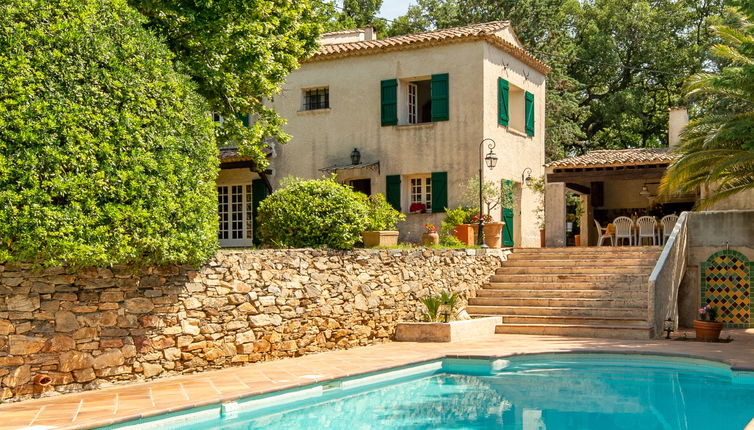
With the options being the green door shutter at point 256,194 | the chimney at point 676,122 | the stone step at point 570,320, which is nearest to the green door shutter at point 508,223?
the stone step at point 570,320

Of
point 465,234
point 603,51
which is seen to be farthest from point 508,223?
point 603,51

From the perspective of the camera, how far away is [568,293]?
16672 mm

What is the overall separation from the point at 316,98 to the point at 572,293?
9835 millimetres

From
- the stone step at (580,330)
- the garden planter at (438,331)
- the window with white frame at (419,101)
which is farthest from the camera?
the window with white frame at (419,101)

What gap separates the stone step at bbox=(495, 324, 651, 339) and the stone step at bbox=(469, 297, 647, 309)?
0.78 m

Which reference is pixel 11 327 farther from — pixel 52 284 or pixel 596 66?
pixel 596 66

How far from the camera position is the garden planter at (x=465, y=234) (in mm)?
18547

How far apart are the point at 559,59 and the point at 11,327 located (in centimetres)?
2497

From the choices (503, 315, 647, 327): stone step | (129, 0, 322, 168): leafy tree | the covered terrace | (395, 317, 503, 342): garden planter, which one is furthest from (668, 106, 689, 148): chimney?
(129, 0, 322, 168): leafy tree

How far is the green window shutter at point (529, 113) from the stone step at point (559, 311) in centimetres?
778

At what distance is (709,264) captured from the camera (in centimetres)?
1728

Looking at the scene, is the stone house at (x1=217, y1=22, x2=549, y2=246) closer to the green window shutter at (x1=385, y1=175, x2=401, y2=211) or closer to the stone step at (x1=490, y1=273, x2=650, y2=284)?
the green window shutter at (x1=385, y1=175, x2=401, y2=211)

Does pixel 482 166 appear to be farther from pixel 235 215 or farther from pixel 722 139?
pixel 235 215

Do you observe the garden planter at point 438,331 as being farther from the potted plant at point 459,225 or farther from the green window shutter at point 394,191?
the green window shutter at point 394,191
